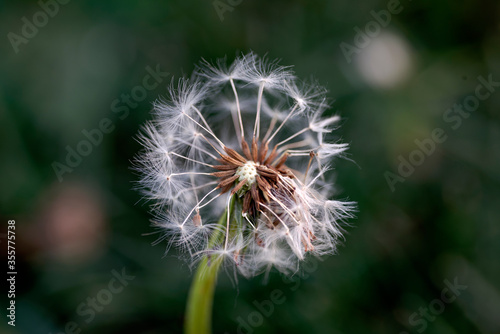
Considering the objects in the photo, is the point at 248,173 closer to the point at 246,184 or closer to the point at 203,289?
the point at 246,184

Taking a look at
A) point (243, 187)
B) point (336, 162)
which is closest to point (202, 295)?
point (243, 187)

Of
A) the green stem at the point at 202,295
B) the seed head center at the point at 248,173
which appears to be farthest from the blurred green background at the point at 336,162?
the seed head center at the point at 248,173

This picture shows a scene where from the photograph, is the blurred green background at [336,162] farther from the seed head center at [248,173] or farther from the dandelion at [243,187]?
the seed head center at [248,173]

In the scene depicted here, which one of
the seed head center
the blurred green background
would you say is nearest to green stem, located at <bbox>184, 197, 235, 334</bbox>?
the seed head center

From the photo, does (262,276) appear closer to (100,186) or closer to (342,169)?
(342,169)

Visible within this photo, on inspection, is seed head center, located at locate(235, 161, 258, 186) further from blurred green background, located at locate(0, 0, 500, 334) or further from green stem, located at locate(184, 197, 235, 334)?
blurred green background, located at locate(0, 0, 500, 334)

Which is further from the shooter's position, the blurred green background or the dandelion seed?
the blurred green background

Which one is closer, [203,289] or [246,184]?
[246,184]
